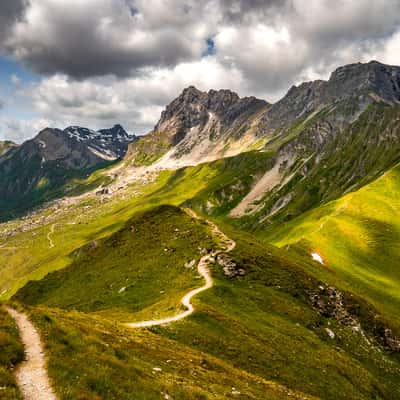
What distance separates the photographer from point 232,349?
39.4 m

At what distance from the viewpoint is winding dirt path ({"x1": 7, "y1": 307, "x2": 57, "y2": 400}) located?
59.4 feet

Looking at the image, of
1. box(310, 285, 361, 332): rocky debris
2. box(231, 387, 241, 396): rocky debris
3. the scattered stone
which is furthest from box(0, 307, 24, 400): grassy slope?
box(310, 285, 361, 332): rocky debris

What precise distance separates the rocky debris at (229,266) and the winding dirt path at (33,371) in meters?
41.8

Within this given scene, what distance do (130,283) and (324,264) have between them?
61112 mm

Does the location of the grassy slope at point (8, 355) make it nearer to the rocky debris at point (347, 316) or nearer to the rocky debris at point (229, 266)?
the rocky debris at point (229, 266)

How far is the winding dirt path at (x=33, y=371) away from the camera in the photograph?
18.1 meters

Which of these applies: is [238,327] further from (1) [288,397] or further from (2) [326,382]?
(1) [288,397]

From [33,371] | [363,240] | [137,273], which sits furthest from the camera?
[363,240]

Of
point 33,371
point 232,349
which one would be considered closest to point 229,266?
point 232,349

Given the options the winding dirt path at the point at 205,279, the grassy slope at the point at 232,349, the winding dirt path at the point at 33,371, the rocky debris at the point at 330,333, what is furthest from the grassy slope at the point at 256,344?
the winding dirt path at the point at 205,279

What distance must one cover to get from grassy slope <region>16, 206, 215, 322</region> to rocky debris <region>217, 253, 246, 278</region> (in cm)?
501

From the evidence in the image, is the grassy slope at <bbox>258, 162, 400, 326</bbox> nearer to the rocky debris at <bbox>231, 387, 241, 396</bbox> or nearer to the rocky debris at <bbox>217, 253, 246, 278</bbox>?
the rocky debris at <bbox>217, 253, 246, 278</bbox>

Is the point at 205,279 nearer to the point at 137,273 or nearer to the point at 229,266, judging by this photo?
the point at 229,266

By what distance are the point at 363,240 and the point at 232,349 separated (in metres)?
105
